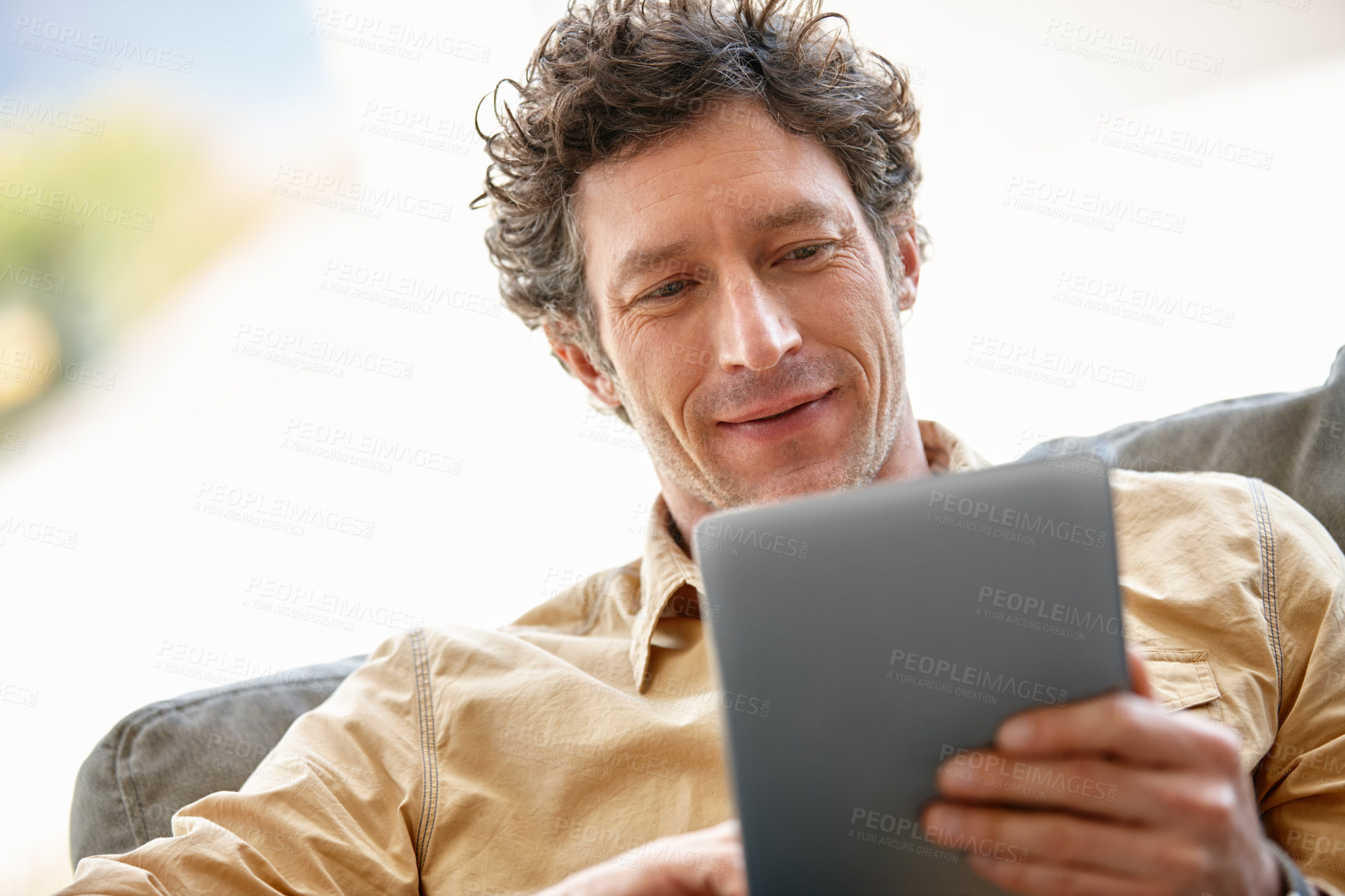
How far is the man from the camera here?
110cm

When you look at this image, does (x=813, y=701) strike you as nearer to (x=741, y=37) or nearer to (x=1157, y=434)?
(x=1157, y=434)

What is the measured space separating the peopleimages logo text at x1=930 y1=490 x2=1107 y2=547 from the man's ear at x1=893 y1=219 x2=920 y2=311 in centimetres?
100

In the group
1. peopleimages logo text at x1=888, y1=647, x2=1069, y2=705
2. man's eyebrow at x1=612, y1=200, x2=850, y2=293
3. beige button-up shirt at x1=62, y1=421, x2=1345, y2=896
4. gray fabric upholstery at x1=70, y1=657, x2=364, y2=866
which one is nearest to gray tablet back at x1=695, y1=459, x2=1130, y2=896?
peopleimages logo text at x1=888, y1=647, x2=1069, y2=705

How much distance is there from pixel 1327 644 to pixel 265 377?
2.21m

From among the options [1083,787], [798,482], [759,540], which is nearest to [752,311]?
[798,482]

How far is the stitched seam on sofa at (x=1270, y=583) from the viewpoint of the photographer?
3.68 feet

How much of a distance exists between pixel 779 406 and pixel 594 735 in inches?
19.4

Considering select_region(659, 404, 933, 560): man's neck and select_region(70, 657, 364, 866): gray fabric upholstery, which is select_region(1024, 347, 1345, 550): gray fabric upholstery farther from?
select_region(70, 657, 364, 866): gray fabric upholstery

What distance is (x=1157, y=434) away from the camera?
149 cm

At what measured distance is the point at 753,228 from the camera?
1332mm

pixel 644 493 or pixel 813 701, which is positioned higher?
pixel 813 701

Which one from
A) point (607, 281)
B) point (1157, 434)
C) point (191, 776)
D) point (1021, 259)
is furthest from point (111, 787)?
point (1021, 259)

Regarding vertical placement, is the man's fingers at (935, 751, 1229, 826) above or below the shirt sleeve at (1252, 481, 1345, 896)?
above

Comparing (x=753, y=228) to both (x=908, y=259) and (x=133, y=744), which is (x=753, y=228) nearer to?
(x=908, y=259)
